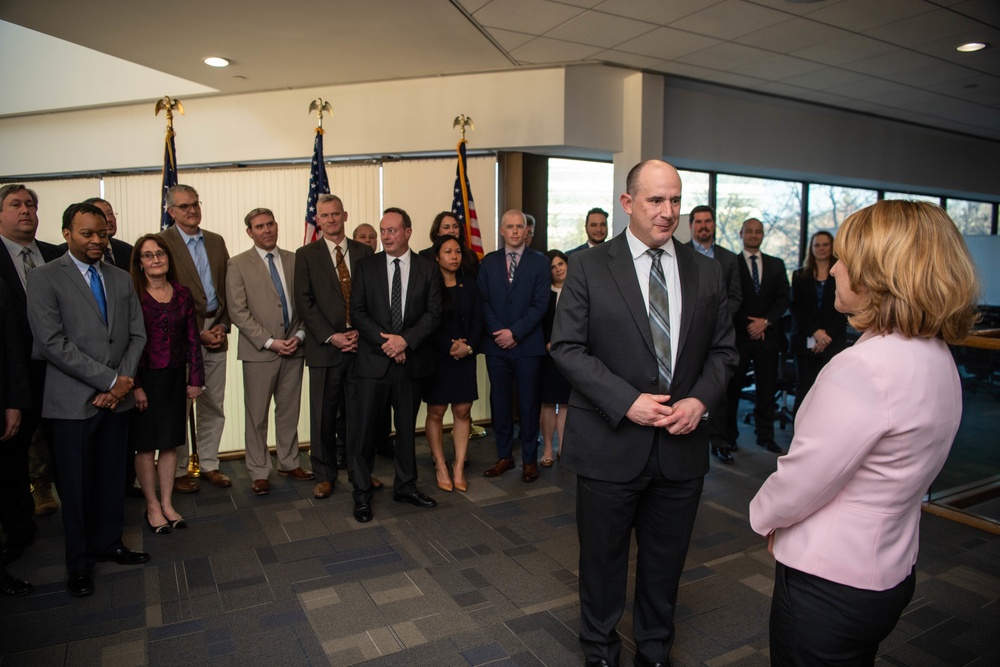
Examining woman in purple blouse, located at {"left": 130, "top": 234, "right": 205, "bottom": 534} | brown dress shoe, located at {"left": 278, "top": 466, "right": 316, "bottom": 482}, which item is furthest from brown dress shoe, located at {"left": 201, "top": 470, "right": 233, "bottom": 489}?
woman in purple blouse, located at {"left": 130, "top": 234, "right": 205, "bottom": 534}

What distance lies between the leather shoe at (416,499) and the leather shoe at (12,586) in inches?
73.1

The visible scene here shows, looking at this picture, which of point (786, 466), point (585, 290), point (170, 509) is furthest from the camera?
point (170, 509)

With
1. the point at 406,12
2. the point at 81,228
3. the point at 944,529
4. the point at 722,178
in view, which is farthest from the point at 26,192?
the point at 722,178

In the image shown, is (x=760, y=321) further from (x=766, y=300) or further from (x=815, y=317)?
(x=815, y=317)

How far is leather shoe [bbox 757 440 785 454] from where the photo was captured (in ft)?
17.3

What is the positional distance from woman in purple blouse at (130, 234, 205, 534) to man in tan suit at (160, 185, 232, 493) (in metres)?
0.49

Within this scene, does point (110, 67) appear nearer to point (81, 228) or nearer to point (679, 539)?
point (81, 228)

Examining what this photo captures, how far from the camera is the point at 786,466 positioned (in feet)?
4.61

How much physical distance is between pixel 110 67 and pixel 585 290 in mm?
8212

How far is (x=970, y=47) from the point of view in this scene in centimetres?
543

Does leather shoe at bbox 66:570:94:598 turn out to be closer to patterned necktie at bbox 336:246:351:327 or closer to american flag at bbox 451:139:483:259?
patterned necktie at bbox 336:246:351:327

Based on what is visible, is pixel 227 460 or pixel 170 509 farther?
pixel 227 460

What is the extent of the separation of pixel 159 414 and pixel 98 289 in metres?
0.80

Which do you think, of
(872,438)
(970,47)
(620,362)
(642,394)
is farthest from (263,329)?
(970,47)
